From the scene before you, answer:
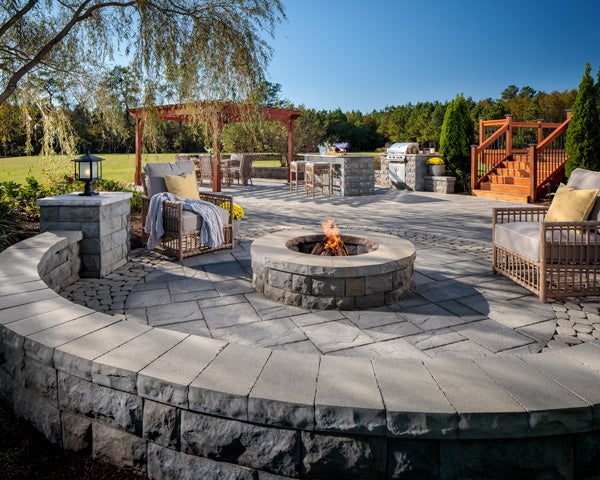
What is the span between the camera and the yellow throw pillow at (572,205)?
3.71 metres

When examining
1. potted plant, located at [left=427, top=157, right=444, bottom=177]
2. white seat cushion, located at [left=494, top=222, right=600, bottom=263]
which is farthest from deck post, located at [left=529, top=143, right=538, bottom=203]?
white seat cushion, located at [left=494, top=222, right=600, bottom=263]

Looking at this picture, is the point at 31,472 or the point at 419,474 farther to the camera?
the point at 31,472

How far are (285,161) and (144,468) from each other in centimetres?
1699

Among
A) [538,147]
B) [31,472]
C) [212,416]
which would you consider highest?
[538,147]

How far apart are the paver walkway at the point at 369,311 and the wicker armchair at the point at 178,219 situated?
146 mm

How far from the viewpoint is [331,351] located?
274cm

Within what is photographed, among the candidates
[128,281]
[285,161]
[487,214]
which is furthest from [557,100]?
[128,281]

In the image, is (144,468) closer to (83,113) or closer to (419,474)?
(419,474)

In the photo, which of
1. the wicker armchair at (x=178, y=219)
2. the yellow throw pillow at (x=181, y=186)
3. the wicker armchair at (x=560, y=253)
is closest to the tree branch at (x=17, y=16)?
the wicker armchair at (x=178, y=219)

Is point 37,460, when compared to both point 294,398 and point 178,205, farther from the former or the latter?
point 178,205

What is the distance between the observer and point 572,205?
12.5ft

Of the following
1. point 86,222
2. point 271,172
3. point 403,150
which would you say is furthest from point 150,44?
point 271,172

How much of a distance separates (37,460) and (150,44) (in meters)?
4.98

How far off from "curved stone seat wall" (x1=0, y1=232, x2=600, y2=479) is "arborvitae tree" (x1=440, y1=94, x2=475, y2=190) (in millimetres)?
10582
